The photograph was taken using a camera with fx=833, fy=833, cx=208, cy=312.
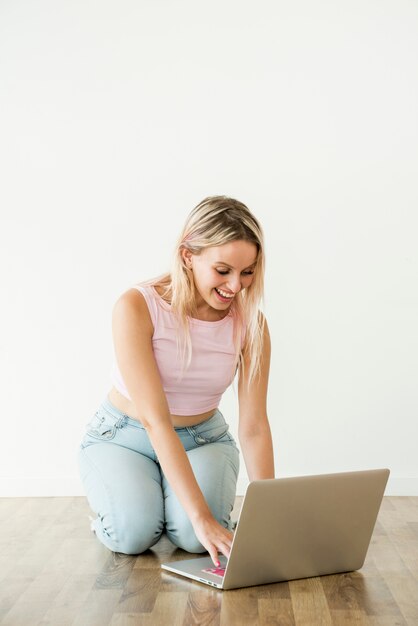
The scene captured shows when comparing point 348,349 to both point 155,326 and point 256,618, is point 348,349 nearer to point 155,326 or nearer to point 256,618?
point 155,326

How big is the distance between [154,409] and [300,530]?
1.73 feet

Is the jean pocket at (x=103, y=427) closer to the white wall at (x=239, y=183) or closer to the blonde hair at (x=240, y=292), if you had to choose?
the blonde hair at (x=240, y=292)

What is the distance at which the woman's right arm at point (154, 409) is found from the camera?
219 cm

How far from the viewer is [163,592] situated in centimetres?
212

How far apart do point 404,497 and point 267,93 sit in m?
1.79

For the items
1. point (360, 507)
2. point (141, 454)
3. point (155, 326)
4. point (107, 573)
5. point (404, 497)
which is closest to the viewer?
point (360, 507)

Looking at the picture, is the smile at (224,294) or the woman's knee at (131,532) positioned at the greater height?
the smile at (224,294)

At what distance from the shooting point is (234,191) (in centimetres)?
352

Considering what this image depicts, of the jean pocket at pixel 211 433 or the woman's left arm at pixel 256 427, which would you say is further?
the jean pocket at pixel 211 433

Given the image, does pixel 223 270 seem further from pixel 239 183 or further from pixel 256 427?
pixel 239 183

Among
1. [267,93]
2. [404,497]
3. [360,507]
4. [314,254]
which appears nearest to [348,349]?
[314,254]

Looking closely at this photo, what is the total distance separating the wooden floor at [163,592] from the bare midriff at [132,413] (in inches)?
15.3

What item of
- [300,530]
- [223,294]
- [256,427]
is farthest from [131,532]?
[223,294]

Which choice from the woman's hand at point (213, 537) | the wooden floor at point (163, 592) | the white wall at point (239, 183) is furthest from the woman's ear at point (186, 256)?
the white wall at point (239, 183)
